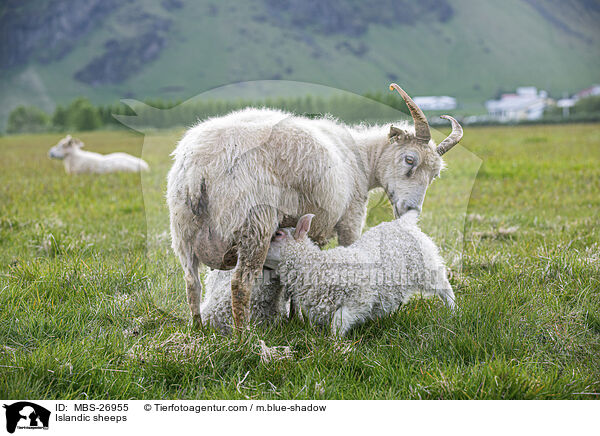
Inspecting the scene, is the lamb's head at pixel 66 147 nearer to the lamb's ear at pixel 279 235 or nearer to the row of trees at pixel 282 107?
the row of trees at pixel 282 107

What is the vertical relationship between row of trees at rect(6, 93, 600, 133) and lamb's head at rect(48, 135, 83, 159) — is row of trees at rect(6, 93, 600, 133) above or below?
above

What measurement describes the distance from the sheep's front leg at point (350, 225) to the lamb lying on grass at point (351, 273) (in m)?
0.23

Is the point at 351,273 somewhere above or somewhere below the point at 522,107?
below

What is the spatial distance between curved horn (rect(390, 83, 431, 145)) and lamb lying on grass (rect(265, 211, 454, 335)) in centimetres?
76

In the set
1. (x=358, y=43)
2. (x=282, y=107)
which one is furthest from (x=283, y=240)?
(x=358, y=43)

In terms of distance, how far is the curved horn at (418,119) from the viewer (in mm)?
3654

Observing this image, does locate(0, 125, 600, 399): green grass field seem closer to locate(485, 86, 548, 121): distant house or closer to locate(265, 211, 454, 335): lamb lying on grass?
locate(265, 211, 454, 335): lamb lying on grass

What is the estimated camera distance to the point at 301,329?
355cm

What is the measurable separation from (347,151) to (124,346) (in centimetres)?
214

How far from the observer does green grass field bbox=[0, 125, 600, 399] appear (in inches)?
113

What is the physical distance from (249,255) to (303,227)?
0.49 m

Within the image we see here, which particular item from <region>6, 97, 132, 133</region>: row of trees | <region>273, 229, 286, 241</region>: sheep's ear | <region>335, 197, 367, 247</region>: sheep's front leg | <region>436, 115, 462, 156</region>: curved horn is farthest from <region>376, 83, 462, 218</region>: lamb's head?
<region>6, 97, 132, 133</region>: row of trees

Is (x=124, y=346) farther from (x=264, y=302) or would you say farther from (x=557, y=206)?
(x=557, y=206)

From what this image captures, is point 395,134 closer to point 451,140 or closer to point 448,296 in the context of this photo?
point 451,140
